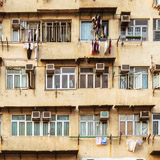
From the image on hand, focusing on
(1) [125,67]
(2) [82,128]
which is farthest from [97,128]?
(1) [125,67]

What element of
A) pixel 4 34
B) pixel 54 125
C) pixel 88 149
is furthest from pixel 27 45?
pixel 88 149

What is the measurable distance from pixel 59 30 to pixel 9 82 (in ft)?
9.20

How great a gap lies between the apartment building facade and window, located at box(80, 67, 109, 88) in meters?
0.04

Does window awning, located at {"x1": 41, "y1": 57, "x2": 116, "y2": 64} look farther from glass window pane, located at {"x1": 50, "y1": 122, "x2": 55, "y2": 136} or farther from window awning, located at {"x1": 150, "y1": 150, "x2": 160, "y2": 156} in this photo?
window awning, located at {"x1": 150, "y1": 150, "x2": 160, "y2": 156}

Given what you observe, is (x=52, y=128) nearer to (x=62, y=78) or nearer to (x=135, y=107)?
(x=62, y=78)

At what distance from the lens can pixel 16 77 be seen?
18047 mm

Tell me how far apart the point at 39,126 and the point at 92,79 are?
2.70 m

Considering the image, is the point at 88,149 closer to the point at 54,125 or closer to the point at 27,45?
the point at 54,125

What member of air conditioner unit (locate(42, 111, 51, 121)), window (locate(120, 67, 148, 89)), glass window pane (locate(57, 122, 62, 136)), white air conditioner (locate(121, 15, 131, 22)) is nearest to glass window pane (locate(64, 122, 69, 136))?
glass window pane (locate(57, 122, 62, 136))

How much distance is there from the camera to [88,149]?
56.6 ft

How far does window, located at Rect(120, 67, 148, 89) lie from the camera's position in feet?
58.9

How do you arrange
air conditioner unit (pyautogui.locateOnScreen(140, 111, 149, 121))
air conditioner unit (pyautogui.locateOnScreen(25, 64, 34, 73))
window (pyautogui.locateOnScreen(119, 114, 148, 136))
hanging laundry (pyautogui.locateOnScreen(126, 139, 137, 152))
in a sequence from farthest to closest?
window (pyautogui.locateOnScreen(119, 114, 148, 136))
air conditioner unit (pyautogui.locateOnScreen(25, 64, 34, 73))
air conditioner unit (pyautogui.locateOnScreen(140, 111, 149, 121))
hanging laundry (pyautogui.locateOnScreen(126, 139, 137, 152))

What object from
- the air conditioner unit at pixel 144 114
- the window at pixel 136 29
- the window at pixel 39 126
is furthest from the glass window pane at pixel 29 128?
the window at pixel 136 29

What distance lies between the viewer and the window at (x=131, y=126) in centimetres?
1762
